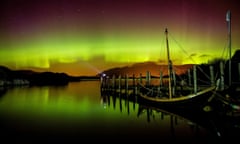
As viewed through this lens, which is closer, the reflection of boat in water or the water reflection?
the reflection of boat in water

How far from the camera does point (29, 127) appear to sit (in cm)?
1780

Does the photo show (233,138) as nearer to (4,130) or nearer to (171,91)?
(171,91)

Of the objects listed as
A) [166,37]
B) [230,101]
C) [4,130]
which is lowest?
[4,130]

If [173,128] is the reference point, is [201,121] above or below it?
above

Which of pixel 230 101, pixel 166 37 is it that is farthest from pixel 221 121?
pixel 166 37

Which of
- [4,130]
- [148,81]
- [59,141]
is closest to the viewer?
[59,141]

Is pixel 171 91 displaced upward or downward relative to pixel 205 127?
upward

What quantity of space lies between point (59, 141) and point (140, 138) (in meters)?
3.94

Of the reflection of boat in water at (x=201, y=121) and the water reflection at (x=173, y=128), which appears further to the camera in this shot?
the water reflection at (x=173, y=128)

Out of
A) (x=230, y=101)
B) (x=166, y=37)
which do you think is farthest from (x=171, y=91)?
(x=230, y=101)

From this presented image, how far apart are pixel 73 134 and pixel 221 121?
27.0ft

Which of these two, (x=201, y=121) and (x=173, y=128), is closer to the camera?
(x=173, y=128)

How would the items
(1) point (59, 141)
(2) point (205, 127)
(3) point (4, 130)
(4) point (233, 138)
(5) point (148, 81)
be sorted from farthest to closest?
(5) point (148, 81) → (3) point (4, 130) → (2) point (205, 127) → (1) point (59, 141) → (4) point (233, 138)

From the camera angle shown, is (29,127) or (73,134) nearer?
(73,134)
